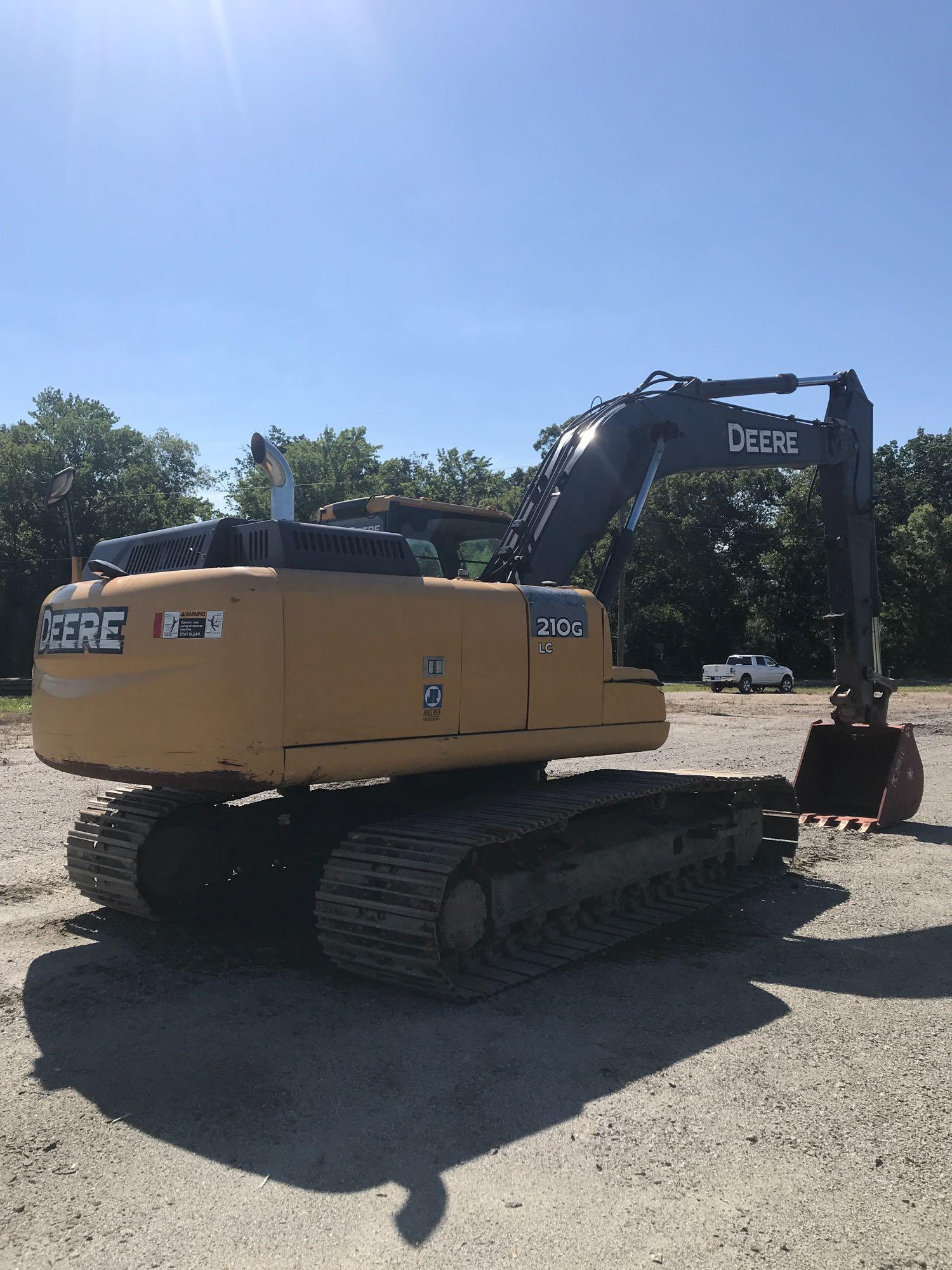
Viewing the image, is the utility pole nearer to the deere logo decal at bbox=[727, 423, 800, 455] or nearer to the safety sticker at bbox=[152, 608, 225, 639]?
the deere logo decal at bbox=[727, 423, 800, 455]

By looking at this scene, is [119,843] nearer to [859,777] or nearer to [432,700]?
[432,700]

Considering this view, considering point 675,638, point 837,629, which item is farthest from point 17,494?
point 837,629

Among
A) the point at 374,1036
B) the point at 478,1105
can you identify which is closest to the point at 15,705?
the point at 374,1036

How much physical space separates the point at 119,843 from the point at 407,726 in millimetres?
2226

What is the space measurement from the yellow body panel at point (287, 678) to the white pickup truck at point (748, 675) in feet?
111

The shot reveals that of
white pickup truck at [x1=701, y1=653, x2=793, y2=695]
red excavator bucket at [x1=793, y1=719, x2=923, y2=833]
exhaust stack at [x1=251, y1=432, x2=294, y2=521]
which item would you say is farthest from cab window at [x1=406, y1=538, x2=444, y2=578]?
white pickup truck at [x1=701, y1=653, x2=793, y2=695]

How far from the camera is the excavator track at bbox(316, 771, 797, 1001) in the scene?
5.06 meters

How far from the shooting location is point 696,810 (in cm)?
769

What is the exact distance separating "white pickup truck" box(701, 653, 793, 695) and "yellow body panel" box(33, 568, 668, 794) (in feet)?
111

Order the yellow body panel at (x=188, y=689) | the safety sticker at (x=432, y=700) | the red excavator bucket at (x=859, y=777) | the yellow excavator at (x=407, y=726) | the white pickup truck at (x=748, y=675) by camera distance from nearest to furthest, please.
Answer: the yellow body panel at (x=188, y=689)
the yellow excavator at (x=407, y=726)
the safety sticker at (x=432, y=700)
the red excavator bucket at (x=859, y=777)
the white pickup truck at (x=748, y=675)

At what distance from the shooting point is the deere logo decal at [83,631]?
5.27 meters

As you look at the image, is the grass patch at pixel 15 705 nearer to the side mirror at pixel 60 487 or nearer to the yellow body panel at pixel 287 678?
the side mirror at pixel 60 487

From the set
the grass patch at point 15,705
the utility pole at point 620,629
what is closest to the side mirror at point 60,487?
the utility pole at point 620,629

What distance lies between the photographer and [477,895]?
536 cm
